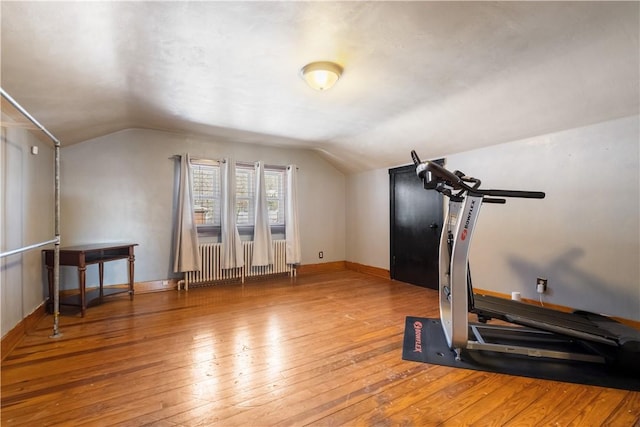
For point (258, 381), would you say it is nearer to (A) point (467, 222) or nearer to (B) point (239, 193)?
(A) point (467, 222)

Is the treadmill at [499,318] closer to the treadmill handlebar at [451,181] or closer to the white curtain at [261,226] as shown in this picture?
the treadmill handlebar at [451,181]

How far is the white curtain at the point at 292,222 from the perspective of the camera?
511 cm

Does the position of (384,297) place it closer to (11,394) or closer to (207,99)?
(207,99)

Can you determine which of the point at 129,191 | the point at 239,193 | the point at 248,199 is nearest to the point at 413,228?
the point at 248,199

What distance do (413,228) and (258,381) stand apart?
3.44 meters

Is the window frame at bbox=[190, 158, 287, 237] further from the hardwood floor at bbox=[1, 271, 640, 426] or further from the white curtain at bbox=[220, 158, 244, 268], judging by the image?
the hardwood floor at bbox=[1, 271, 640, 426]

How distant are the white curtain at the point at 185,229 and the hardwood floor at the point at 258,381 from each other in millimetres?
1161

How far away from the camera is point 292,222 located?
511cm

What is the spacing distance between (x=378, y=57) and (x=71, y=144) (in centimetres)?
391

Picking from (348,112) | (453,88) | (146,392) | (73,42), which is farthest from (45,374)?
(453,88)

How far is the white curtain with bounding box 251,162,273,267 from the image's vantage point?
15.7ft

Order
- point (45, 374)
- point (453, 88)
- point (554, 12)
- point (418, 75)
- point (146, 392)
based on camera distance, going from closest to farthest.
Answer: point (554, 12)
point (146, 392)
point (45, 374)
point (418, 75)
point (453, 88)

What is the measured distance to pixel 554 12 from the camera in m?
1.63

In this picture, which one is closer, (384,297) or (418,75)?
(418,75)
